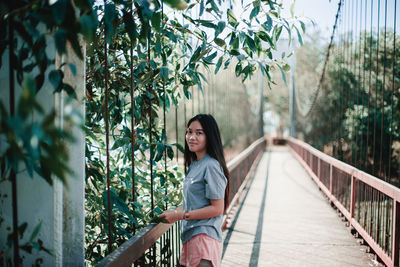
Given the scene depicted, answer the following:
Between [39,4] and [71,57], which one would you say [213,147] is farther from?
[39,4]

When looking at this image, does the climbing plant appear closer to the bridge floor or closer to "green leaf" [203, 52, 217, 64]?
"green leaf" [203, 52, 217, 64]

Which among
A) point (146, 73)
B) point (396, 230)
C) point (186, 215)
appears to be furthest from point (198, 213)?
point (396, 230)

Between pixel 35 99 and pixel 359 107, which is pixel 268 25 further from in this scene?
pixel 359 107

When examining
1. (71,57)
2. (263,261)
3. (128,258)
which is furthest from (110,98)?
(263,261)

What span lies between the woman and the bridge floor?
140 cm

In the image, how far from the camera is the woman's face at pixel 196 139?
1.60 metres

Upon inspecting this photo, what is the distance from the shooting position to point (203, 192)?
1543 mm

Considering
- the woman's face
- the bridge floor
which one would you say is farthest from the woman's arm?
the bridge floor

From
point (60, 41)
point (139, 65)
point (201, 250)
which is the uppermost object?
point (139, 65)

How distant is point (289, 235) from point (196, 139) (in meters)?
2.49

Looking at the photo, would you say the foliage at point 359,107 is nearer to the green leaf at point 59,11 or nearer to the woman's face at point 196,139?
the woman's face at point 196,139

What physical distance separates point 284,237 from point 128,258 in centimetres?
270

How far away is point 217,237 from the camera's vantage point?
1562mm

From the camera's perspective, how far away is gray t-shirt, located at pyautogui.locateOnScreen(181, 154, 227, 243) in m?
1.51
